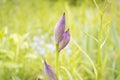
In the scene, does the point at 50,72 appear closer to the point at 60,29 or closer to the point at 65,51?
the point at 60,29

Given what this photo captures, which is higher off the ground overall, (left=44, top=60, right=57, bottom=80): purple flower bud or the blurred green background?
(left=44, top=60, right=57, bottom=80): purple flower bud

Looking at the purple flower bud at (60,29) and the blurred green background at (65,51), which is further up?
the purple flower bud at (60,29)

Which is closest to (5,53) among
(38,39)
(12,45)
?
(12,45)

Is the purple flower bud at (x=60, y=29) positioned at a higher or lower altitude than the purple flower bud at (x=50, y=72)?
higher

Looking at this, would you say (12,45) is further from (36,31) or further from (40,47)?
(36,31)

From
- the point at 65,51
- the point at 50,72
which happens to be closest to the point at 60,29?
the point at 50,72

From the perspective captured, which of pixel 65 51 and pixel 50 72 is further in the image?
pixel 65 51

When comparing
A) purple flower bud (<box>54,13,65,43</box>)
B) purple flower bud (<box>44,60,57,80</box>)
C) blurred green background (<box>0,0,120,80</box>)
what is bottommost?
blurred green background (<box>0,0,120,80</box>)

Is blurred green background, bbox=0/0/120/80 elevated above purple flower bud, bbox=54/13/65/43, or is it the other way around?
purple flower bud, bbox=54/13/65/43

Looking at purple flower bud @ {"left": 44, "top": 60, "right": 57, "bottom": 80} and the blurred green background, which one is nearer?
purple flower bud @ {"left": 44, "top": 60, "right": 57, "bottom": 80}

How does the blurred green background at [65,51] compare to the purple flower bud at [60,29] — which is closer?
the purple flower bud at [60,29]

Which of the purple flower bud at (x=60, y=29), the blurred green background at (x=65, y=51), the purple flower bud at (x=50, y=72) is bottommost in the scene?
the blurred green background at (x=65, y=51)
